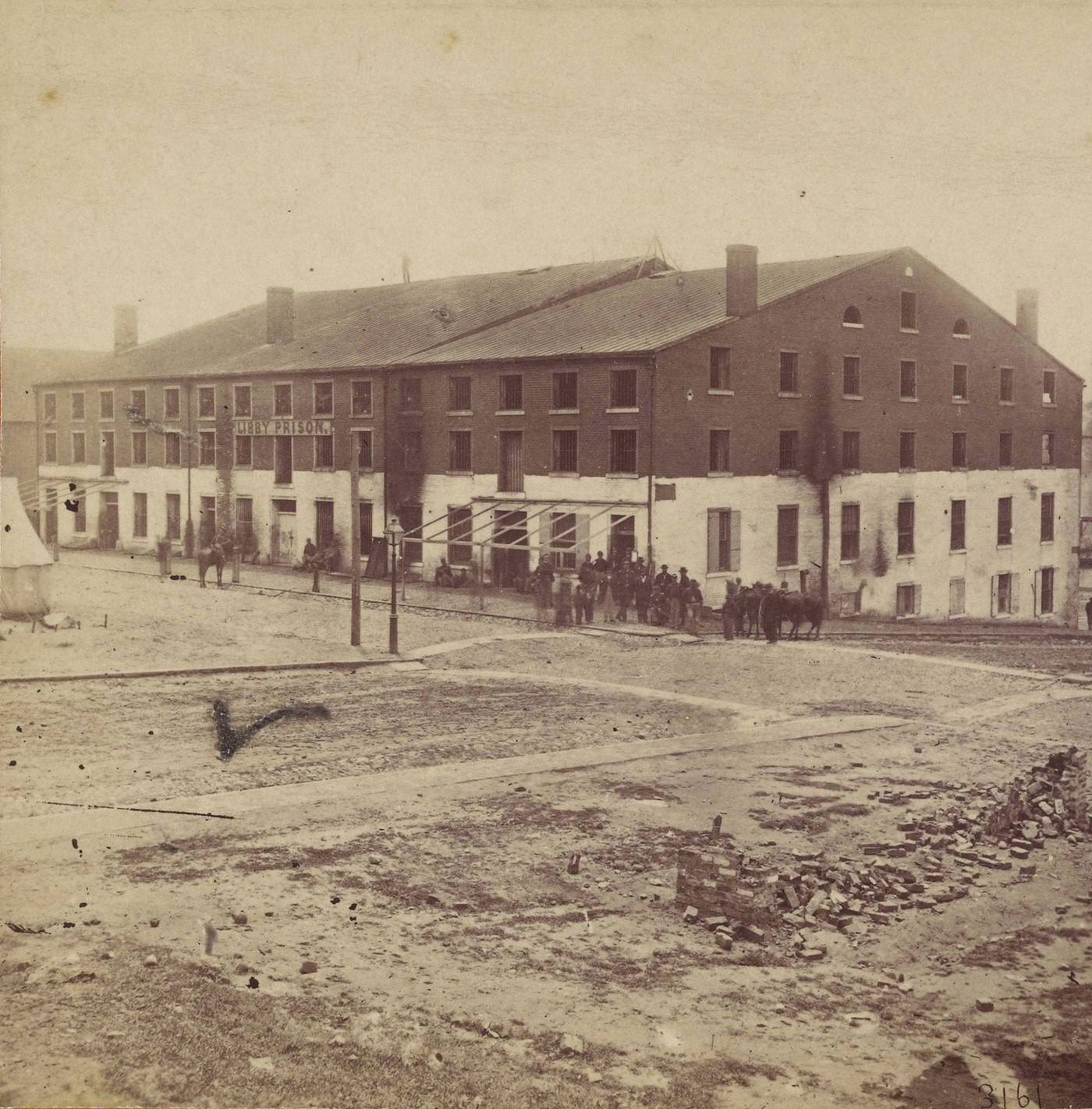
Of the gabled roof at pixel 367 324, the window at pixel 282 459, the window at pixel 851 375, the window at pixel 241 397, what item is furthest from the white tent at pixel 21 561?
the window at pixel 851 375

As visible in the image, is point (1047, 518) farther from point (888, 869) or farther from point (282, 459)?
point (282, 459)

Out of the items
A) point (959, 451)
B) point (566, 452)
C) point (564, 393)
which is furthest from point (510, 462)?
point (959, 451)

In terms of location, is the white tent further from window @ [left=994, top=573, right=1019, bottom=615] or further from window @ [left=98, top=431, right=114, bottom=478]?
window @ [left=994, top=573, right=1019, bottom=615]

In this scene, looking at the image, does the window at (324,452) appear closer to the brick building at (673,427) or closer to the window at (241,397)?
the brick building at (673,427)

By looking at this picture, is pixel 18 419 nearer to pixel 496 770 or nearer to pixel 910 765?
pixel 496 770

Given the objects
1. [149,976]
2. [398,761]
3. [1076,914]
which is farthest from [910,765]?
[149,976]

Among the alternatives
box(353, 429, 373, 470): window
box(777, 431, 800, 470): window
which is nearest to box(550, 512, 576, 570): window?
box(777, 431, 800, 470): window

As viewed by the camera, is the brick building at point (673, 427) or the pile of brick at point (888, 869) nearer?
the pile of brick at point (888, 869)
